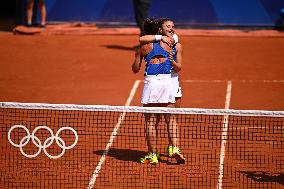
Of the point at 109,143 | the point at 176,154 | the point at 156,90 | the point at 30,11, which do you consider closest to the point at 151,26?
the point at 156,90

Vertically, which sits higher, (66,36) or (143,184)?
(66,36)

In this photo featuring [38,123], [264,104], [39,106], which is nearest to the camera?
[39,106]

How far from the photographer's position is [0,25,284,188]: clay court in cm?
973

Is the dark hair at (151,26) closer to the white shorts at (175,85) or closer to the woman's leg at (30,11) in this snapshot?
the white shorts at (175,85)

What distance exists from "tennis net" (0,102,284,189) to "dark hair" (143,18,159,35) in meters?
1.25

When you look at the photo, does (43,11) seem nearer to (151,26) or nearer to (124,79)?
(124,79)

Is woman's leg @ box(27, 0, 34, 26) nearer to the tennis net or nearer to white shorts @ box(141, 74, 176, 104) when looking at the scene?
the tennis net

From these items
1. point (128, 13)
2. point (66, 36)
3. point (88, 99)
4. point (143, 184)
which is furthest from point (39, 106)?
point (128, 13)

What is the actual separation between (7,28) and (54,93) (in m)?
7.70

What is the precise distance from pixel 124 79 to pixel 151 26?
579 centimetres

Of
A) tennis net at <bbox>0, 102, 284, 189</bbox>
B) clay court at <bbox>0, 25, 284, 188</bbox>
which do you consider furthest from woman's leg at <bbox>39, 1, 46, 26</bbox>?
tennis net at <bbox>0, 102, 284, 189</bbox>

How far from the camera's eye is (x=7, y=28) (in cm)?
2175

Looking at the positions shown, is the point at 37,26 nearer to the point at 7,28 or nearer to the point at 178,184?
the point at 7,28

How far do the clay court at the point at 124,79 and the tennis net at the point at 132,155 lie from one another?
3cm
